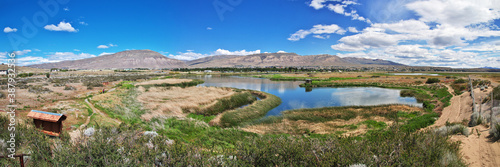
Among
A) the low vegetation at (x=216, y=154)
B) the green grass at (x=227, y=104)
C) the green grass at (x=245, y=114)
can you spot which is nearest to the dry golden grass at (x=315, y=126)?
the green grass at (x=245, y=114)

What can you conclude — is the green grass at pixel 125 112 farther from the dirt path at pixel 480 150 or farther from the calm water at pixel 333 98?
the dirt path at pixel 480 150

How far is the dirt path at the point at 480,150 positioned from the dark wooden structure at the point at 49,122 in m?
14.5

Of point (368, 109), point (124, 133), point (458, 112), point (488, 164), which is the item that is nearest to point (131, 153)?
point (124, 133)

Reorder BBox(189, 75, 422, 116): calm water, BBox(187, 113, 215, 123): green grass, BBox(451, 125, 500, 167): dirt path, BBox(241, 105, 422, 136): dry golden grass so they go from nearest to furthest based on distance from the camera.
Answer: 1. BBox(451, 125, 500, 167): dirt path
2. BBox(241, 105, 422, 136): dry golden grass
3. BBox(187, 113, 215, 123): green grass
4. BBox(189, 75, 422, 116): calm water

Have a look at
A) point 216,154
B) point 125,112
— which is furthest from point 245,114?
point 216,154

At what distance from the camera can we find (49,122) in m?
7.73

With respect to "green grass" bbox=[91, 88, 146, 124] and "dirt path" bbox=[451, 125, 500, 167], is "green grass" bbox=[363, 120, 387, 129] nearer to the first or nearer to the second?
"dirt path" bbox=[451, 125, 500, 167]

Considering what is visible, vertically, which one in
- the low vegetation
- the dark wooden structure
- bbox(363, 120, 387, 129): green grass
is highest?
the dark wooden structure

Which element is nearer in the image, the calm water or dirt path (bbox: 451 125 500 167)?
dirt path (bbox: 451 125 500 167)

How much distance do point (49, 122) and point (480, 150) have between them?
57.9 ft

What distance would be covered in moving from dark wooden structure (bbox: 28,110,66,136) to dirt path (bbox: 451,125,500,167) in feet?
47.6

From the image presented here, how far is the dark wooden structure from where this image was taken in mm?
7500

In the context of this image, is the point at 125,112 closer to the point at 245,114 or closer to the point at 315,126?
the point at 245,114

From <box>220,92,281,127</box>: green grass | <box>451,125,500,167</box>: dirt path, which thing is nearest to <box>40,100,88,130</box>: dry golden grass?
<box>220,92,281,127</box>: green grass
